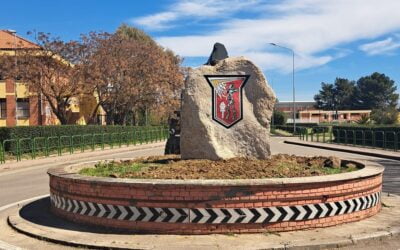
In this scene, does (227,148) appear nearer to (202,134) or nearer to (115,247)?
(202,134)

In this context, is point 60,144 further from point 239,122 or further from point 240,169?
point 240,169

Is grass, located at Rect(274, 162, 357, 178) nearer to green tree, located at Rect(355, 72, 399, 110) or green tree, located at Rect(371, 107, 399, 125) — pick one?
green tree, located at Rect(371, 107, 399, 125)

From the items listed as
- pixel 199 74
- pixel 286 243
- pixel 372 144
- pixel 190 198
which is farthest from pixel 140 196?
pixel 372 144

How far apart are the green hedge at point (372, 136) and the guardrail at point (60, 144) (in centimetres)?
1682

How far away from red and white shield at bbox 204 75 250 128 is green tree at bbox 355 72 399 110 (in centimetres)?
13719

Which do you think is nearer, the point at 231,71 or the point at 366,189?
the point at 366,189

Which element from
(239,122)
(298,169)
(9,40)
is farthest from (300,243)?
(9,40)

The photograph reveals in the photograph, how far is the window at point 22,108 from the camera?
48.1 meters

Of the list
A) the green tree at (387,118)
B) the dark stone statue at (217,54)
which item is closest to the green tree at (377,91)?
the green tree at (387,118)

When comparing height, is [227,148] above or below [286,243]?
above

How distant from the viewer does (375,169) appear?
9164 millimetres

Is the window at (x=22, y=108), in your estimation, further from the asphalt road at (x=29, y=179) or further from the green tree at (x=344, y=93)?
the green tree at (x=344, y=93)

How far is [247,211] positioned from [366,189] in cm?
238

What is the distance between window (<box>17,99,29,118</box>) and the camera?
158ft
